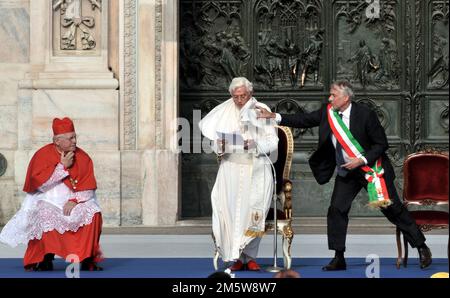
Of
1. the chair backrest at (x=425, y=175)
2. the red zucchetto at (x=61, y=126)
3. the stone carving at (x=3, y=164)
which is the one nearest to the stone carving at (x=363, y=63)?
the stone carving at (x=3, y=164)

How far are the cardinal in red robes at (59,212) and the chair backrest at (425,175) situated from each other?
10.6ft

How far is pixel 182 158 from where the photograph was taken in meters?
18.7

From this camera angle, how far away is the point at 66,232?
41.5ft

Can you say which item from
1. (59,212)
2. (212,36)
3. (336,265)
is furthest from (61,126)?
(212,36)

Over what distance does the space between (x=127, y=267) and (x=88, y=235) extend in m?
0.53

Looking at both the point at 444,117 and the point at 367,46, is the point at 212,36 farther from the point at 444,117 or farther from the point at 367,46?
the point at 444,117

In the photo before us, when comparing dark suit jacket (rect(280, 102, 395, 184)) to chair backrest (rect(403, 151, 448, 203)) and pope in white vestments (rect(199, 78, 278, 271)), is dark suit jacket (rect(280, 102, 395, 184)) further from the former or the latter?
chair backrest (rect(403, 151, 448, 203))

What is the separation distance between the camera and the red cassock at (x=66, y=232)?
12570 mm

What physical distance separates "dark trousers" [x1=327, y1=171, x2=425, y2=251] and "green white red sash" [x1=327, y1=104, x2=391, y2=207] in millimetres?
71

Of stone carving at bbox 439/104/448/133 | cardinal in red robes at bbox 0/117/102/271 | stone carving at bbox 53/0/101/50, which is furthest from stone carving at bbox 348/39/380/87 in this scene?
cardinal in red robes at bbox 0/117/102/271

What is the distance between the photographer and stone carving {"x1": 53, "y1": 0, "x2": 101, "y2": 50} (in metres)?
17.9
